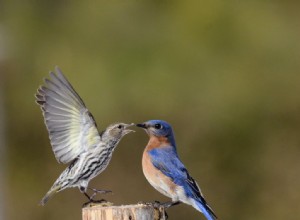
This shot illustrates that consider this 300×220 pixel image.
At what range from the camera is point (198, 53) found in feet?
68.1

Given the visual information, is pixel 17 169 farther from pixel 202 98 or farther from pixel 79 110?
pixel 79 110

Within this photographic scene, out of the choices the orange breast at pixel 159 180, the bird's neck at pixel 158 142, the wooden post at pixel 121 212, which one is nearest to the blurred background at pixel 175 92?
the bird's neck at pixel 158 142

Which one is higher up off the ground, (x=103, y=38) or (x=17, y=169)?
(x=103, y=38)

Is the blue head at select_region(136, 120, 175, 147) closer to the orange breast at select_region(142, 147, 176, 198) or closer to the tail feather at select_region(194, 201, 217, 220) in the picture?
the orange breast at select_region(142, 147, 176, 198)

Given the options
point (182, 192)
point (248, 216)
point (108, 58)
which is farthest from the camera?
point (108, 58)

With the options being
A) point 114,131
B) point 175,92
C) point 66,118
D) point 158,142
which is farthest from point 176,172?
point 175,92

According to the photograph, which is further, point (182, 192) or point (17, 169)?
point (17, 169)

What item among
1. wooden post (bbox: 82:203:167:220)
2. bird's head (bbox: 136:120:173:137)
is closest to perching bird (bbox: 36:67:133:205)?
bird's head (bbox: 136:120:173:137)

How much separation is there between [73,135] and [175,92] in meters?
11.2

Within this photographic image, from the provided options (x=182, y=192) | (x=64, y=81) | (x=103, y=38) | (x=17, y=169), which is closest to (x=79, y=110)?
(x=64, y=81)

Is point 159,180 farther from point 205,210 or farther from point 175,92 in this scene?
point 175,92

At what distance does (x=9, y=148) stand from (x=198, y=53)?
453 centimetres

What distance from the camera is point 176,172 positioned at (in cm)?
907

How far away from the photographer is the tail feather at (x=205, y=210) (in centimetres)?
870
